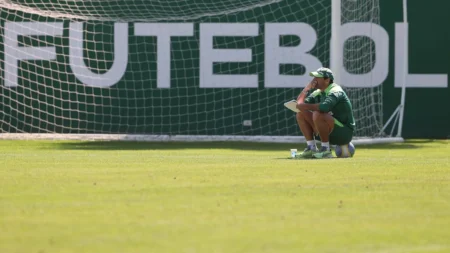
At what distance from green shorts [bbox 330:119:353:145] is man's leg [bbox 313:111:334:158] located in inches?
3.6

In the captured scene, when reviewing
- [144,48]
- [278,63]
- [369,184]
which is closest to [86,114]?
[144,48]

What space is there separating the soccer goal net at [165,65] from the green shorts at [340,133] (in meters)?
6.55

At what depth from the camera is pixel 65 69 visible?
2102 centimetres

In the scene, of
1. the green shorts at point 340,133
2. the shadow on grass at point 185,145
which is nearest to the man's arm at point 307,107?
the green shorts at point 340,133

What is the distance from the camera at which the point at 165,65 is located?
21.1 metres

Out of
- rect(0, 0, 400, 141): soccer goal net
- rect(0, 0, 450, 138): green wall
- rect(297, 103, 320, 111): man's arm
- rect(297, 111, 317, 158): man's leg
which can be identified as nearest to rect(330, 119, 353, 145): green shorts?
rect(297, 111, 317, 158): man's leg

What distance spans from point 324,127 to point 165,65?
7.67 meters

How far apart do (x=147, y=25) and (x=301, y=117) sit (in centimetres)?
739

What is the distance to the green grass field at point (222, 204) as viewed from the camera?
6.61 meters

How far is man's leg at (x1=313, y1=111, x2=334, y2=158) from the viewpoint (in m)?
13.8

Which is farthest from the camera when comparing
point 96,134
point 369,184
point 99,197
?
point 96,134

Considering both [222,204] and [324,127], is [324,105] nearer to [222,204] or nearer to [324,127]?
[324,127]

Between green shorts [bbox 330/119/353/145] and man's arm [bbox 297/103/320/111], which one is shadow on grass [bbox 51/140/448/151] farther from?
man's arm [bbox 297/103/320/111]

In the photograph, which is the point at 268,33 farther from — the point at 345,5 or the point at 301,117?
the point at 301,117
